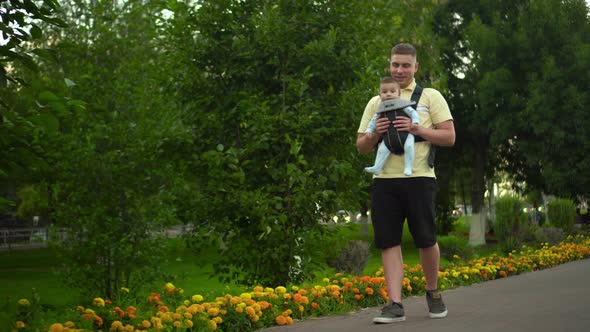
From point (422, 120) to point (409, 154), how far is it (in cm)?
43

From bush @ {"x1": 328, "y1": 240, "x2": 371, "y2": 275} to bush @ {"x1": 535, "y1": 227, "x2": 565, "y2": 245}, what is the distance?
10004 mm

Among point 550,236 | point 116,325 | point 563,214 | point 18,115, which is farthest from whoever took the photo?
point 563,214

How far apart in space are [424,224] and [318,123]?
7.86ft

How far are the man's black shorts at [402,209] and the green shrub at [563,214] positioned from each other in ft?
71.9

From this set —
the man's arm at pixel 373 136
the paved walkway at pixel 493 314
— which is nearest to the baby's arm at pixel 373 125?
the man's arm at pixel 373 136

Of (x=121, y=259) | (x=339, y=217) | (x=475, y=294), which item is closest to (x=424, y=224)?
(x=339, y=217)

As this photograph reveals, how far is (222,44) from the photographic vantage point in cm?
898

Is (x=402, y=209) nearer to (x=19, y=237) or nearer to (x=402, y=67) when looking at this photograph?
(x=402, y=67)

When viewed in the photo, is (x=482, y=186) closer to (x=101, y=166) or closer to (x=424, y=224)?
(x=101, y=166)

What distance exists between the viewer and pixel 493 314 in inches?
282

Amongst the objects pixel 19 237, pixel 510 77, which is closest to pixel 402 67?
pixel 510 77

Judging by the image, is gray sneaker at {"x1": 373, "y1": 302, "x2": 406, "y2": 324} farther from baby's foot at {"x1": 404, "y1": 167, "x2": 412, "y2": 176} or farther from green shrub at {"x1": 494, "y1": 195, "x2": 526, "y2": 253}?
green shrub at {"x1": 494, "y1": 195, "x2": 526, "y2": 253}

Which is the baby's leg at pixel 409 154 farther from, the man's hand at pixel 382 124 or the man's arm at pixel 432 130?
the man's hand at pixel 382 124

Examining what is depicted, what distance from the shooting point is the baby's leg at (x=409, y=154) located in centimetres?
630
